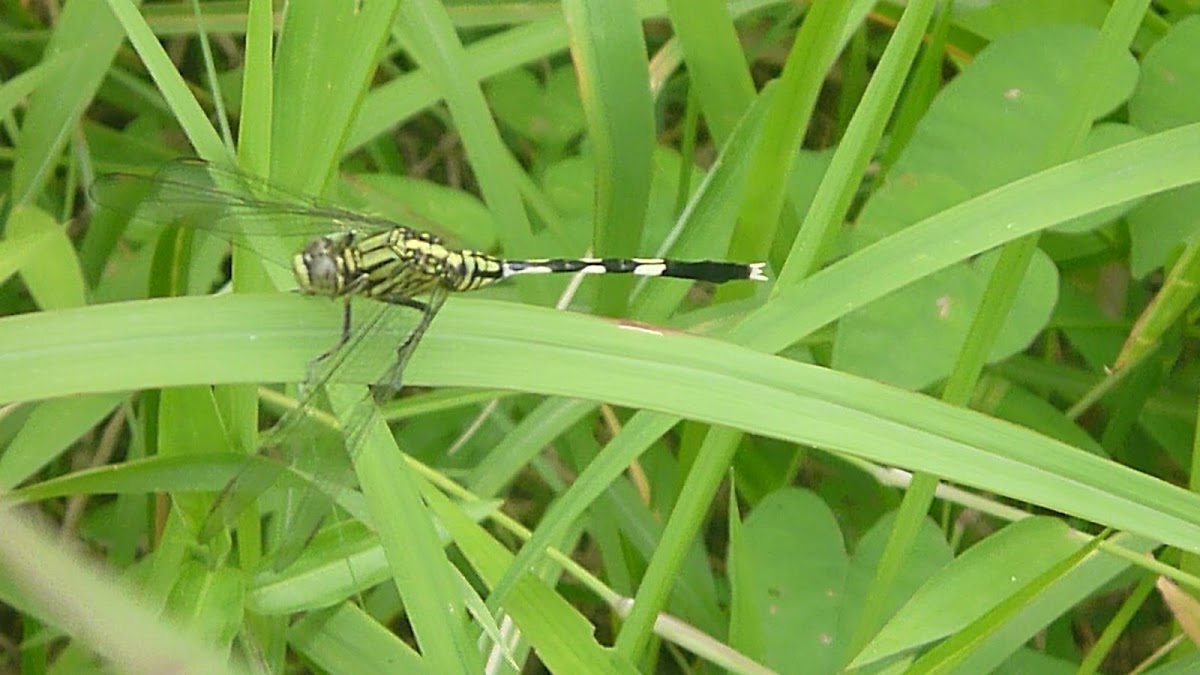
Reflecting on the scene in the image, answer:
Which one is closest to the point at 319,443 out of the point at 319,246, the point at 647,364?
the point at 319,246

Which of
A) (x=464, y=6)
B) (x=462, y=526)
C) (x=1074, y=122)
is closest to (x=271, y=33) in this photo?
(x=462, y=526)

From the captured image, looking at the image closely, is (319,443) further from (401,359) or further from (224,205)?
(224,205)

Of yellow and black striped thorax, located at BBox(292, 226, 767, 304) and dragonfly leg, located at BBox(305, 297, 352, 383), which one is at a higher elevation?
yellow and black striped thorax, located at BBox(292, 226, 767, 304)

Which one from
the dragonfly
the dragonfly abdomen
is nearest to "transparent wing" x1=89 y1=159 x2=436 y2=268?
the dragonfly

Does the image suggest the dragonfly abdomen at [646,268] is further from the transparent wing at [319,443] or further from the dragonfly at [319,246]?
the transparent wing at [319,443]

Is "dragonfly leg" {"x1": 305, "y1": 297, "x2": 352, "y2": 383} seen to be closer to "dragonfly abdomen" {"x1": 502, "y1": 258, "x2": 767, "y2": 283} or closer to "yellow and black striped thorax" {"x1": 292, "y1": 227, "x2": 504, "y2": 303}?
"yellow and black striped thorax" {"x1": 292, "y1": 227, "x2": 504, "y2": 303}

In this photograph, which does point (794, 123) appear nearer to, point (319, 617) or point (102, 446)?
point (319, 617)

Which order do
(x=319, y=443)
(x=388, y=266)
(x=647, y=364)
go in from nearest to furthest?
(x=647, y=364) → (x=319, y=443) → (x=388, y=266)

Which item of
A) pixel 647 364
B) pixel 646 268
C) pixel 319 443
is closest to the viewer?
pixel 647 364
